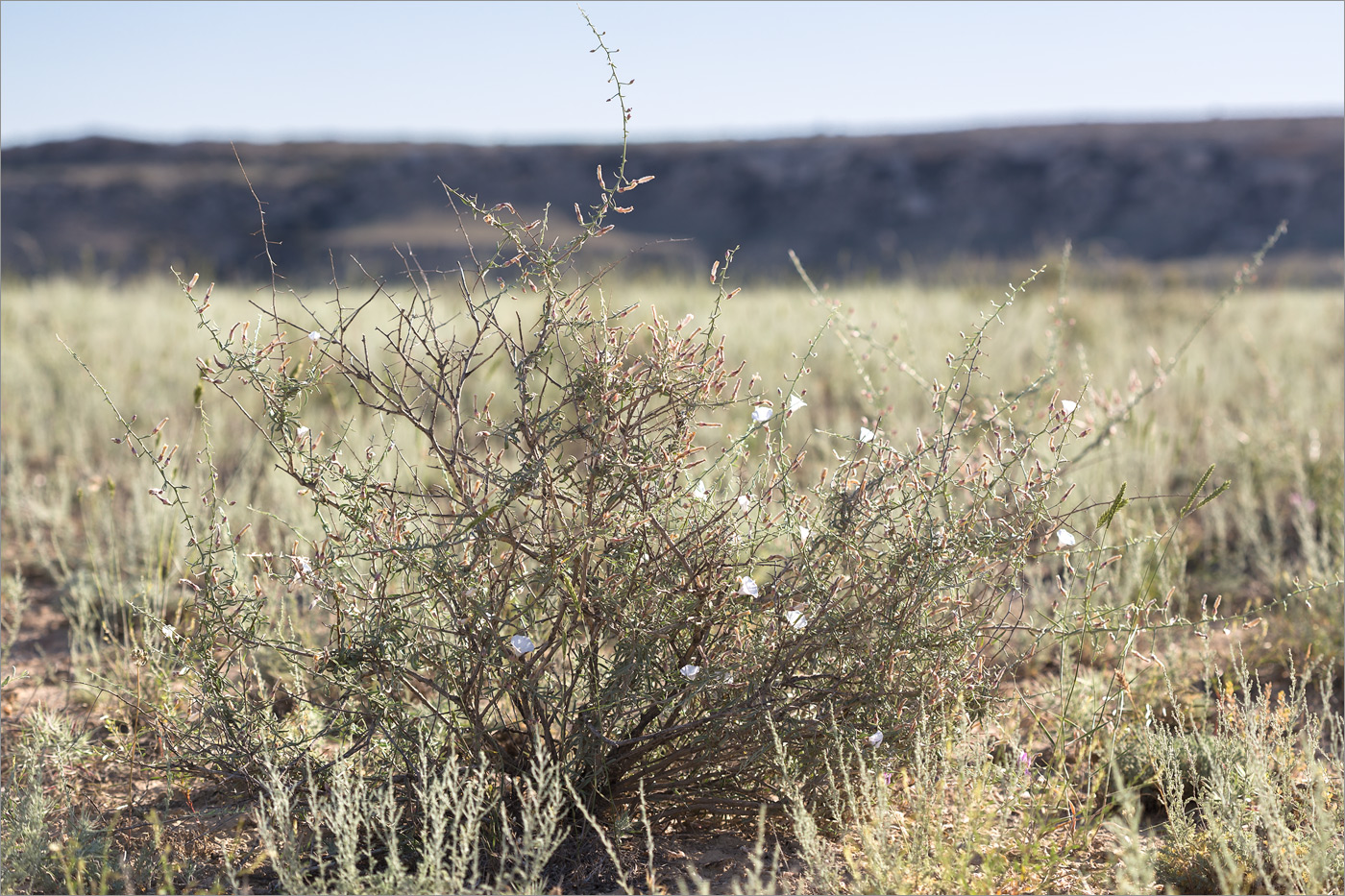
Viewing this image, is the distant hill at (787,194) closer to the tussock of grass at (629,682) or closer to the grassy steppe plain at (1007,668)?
the grassy steppe plain at (1007,668)

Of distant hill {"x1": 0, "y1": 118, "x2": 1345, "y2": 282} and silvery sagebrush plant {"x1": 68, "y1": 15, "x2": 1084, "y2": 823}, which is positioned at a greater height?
distant hill {"x1": 0, "y1": 118, "x2": 1345, "y2": 282}

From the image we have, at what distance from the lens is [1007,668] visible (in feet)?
6.41

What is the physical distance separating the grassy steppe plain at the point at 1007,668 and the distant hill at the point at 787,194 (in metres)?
30.3

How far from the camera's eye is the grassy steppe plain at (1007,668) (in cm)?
187

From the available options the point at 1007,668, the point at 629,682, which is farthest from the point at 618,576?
the point at 1007,668

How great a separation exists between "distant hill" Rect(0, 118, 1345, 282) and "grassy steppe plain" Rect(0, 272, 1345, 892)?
99.3ft

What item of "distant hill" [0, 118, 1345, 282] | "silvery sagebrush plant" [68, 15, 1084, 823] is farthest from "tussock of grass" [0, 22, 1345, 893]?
"distant hill" [0, 118, 1345, 282]

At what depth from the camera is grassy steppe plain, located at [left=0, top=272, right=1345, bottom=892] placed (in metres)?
1.87

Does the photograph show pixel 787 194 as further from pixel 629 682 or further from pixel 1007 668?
pixel 629 682

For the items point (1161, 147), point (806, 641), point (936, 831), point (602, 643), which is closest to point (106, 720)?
point (602, 643)

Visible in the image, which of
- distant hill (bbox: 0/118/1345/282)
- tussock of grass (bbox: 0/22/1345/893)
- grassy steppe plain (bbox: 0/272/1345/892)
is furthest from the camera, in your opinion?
distant hill (bbox: 0/118/1345/282)

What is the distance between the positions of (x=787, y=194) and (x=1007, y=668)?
45863 mm

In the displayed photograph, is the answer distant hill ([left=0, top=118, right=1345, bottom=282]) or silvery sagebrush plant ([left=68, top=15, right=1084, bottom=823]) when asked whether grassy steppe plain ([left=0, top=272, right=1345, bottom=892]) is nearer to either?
silvery sagebrush plant ([left=68, top=15, right=1084, bottom=823])

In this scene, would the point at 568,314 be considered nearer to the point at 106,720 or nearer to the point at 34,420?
the point at 106,720
